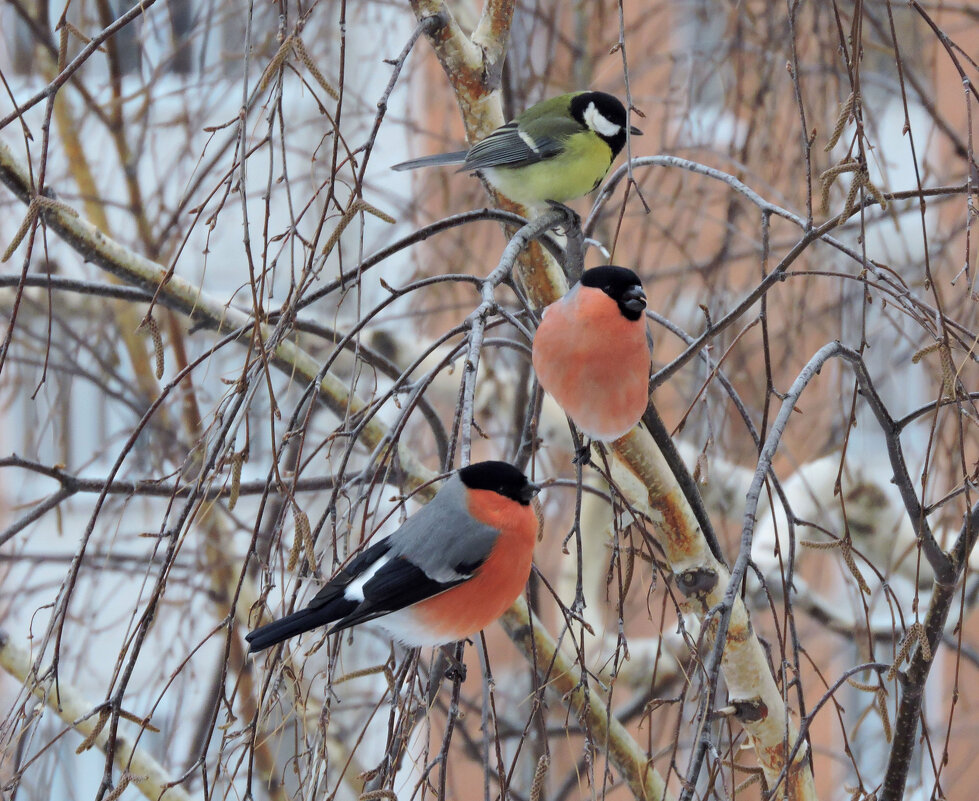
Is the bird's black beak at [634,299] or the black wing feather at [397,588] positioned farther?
the bird's black beak at [634,299]

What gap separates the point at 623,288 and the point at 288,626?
516mm

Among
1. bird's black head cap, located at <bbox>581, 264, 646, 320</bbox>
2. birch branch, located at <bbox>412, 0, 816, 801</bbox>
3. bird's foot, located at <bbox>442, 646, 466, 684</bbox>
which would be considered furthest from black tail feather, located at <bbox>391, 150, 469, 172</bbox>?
bird's foot, located at <bbox>442, 646, 466, 684</bbox>

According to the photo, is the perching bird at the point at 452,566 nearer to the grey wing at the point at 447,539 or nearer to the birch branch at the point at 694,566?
the grey wing at the point at 447,539

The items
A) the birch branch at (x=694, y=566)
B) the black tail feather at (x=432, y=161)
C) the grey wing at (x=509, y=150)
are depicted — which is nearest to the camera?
the birch branch at (x=694, y=566)

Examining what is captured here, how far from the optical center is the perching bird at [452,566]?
969 mm

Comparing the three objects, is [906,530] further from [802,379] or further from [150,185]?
[150,185]

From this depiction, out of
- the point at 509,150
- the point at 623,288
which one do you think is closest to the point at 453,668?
the point at 623,288

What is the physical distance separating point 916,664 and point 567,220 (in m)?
0.64

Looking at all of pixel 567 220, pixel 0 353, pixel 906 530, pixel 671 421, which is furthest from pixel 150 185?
pixel 0 353

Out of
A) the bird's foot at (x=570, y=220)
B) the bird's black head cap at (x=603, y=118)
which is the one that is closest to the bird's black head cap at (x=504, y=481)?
the bird's foot at (x=570, y=220)

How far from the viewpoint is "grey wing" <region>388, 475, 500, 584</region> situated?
3.25 ft

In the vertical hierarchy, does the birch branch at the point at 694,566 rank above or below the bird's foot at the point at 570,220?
below

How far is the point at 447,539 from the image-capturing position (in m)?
1.01

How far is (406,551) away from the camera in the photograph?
1.02m
